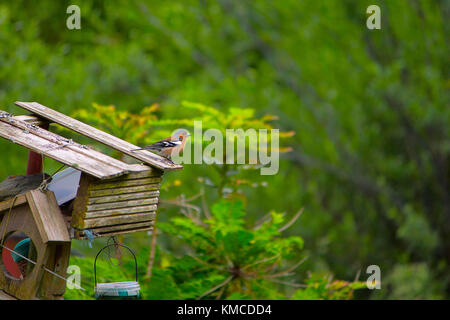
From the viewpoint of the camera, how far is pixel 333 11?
9797 mm

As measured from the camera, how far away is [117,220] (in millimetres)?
3021

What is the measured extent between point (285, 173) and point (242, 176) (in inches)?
238

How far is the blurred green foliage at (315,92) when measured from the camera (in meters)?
8.76

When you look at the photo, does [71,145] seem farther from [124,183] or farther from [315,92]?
[315,92]

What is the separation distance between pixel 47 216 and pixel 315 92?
8.45 m

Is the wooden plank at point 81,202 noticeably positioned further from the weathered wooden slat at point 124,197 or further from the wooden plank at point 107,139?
the wooden plank at point 107,139

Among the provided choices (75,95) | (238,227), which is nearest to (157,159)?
(238,227)

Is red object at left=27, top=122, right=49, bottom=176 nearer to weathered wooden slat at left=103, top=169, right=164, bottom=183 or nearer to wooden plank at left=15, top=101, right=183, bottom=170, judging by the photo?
wooden plank at left=15, top=101, right=183, bottom=170

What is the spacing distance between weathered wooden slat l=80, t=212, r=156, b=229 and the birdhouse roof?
0.78ft

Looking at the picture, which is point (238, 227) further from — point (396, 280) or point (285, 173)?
point (285, 173)
